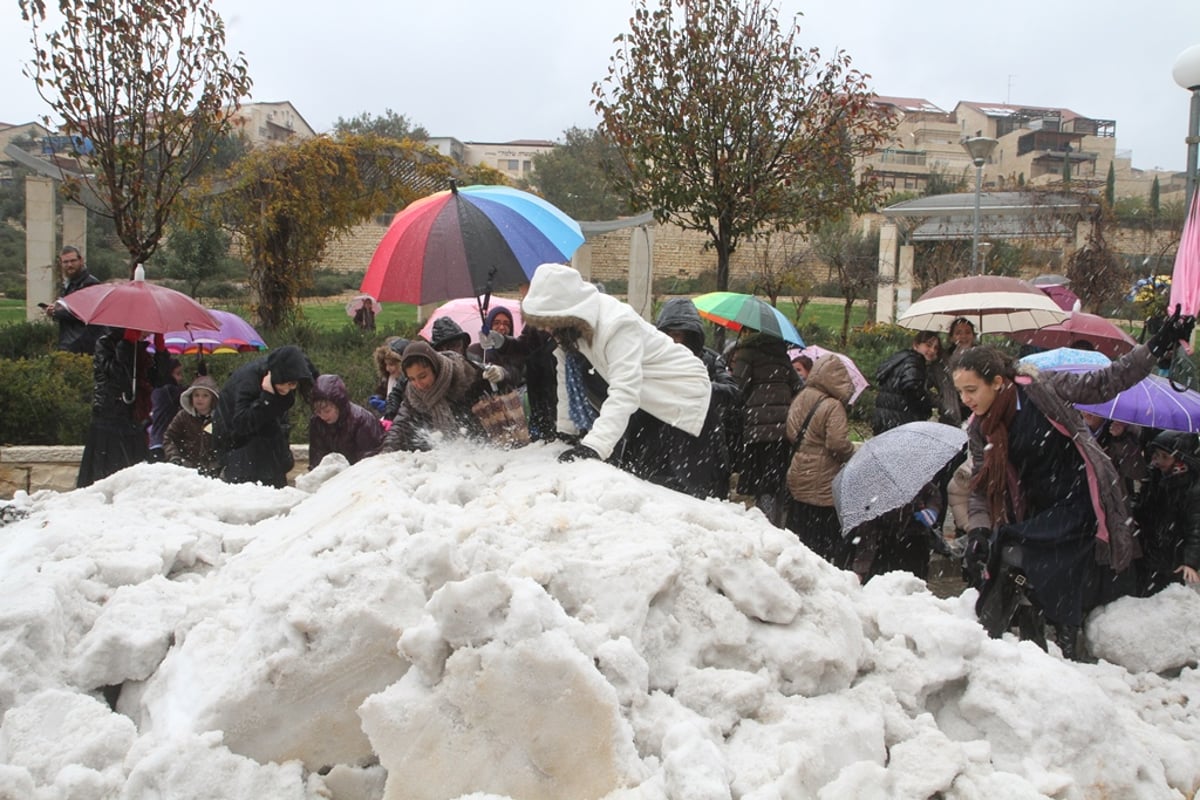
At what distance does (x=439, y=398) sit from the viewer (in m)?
4.68

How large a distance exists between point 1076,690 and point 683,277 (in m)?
32.1

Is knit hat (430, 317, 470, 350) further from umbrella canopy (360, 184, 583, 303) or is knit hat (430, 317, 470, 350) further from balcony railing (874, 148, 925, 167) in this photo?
balcony railing (874, 148, 925, 167)

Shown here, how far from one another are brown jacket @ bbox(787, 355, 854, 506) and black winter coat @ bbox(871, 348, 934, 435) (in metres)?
1.06

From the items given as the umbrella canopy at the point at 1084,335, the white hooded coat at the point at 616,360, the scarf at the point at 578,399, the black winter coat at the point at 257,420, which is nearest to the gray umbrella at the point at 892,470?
the white hooded coat at the point at 616,360

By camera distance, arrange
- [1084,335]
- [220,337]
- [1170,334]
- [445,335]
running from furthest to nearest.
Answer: [220,337], [1084,335], [445,335], [1170,334]

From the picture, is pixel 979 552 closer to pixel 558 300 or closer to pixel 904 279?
pixel 558 300

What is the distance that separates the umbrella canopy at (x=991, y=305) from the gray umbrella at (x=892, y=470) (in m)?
1.71

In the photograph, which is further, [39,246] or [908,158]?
[908,158]

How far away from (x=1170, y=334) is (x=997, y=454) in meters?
0.86

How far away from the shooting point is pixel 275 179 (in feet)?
50.5

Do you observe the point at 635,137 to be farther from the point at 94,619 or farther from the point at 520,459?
the point at 94,619

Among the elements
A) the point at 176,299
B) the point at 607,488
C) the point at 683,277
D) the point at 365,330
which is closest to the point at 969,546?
the point at 607,488

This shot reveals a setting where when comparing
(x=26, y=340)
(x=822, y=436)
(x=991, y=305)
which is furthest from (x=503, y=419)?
(x=26, y=340)

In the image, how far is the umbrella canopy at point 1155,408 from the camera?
15.0 ft
